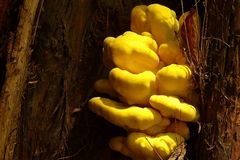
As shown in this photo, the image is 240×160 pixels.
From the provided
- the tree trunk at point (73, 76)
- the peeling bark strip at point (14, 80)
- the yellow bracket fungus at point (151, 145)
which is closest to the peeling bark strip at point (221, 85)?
the tree trunk at point (73, 76)

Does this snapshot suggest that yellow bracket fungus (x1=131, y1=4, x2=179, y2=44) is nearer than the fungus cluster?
No

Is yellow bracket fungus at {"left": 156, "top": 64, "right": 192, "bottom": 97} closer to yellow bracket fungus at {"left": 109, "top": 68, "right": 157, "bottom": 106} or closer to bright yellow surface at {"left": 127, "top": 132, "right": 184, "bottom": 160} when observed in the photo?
yellow bracket fungus at {"left": 109, "top": 68, "right": 157, "bottom": 106}

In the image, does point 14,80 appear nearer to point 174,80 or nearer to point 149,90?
point 149,90

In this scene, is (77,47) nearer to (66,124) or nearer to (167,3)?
(66,124)

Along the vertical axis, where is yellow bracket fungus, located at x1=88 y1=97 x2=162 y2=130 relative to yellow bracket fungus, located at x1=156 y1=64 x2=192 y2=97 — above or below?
below

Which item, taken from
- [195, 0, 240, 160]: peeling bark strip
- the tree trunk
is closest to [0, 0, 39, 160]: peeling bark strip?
the tree trunk

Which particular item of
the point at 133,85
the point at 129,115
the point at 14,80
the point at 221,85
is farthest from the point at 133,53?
the point at 14,80

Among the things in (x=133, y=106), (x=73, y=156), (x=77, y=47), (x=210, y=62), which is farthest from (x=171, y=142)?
(x=77, y=47)

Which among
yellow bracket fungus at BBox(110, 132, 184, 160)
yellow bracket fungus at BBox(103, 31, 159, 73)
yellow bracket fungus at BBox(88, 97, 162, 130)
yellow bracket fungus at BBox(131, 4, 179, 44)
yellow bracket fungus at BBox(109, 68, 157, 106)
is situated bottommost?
yellow bracket fungus at BBox(110, 132, 184, 160)
